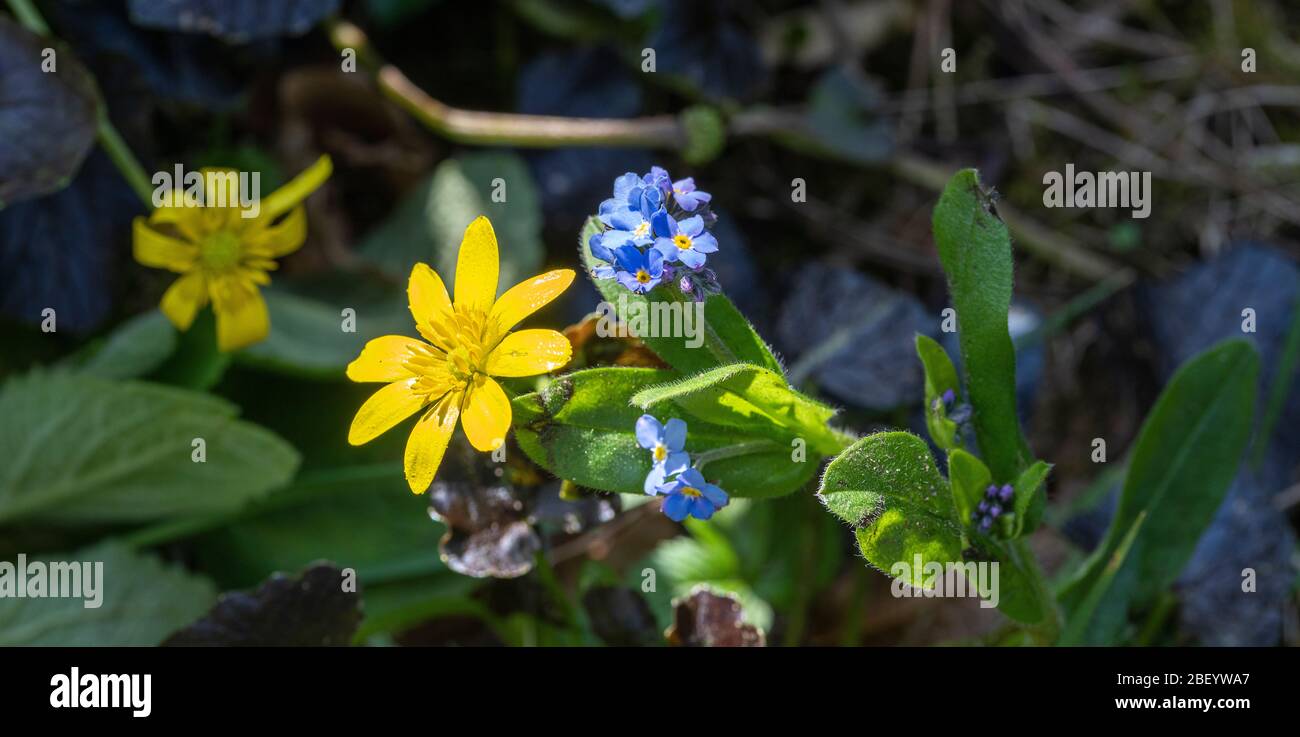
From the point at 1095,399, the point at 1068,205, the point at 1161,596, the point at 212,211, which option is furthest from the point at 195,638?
the point at 1068,205

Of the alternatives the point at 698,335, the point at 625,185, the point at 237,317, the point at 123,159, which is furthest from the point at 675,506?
the point at 123,159

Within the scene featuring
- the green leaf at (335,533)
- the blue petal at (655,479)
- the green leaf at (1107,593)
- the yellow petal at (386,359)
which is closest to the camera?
the blue petal at (655,479)

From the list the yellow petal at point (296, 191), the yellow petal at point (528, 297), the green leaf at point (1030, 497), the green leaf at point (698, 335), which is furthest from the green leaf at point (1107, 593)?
the yellow petal at point (296, 191)

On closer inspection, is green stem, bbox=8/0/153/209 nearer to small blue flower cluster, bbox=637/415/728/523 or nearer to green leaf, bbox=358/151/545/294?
green leaf, bbox=358/151/545/294

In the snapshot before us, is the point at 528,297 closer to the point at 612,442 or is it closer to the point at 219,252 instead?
the point at 612,442

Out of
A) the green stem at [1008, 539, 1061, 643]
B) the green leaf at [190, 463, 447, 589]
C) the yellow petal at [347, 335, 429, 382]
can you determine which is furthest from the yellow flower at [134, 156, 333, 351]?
the green stem at [1008, 539, 1061, 643]

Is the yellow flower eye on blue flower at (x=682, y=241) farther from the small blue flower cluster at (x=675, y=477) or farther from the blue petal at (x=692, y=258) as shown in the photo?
the small blue flower cluster at (x=675, y=477)
